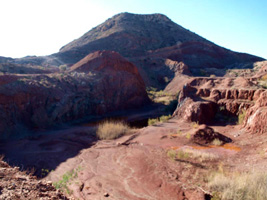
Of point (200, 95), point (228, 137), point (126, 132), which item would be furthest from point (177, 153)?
point (200, 95)

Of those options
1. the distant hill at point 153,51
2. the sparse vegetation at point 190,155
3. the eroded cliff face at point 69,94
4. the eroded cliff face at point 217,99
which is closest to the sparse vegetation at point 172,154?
the sparse vegetation at point 190,155

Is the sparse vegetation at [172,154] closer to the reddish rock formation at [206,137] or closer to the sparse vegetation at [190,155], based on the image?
the sparse vegetation at [190,155]

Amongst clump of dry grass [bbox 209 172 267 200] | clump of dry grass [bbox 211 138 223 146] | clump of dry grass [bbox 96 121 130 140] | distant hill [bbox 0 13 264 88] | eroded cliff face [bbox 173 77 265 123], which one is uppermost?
distant hill [bbox 0 13 264 88]

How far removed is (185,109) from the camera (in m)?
16.8

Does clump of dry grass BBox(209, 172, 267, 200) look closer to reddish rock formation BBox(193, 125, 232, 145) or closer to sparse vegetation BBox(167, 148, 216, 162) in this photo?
sparse vegetation BBox(167, 148, 216, 162)

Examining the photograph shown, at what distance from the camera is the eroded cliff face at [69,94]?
15.6m

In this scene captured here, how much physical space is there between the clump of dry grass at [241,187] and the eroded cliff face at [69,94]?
12.4m

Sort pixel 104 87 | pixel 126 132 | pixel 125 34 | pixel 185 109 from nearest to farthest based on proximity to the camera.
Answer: pixel 126 132, pixel 185 109, pixel 104 87, pixel 125 34

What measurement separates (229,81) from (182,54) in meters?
40.6

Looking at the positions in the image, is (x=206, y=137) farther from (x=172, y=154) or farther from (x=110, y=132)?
(x=110, y=132)

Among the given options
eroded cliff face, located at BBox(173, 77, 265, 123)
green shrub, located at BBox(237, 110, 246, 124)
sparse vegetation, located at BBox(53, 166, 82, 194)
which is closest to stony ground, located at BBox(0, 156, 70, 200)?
sparse vegetation, located at BBox(53, 166, 82, 194)

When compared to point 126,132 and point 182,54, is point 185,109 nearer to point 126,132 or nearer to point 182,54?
point 126,132

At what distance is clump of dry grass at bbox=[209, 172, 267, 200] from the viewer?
5527mm

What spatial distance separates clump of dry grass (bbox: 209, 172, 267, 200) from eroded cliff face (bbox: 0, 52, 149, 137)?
12.4 m
